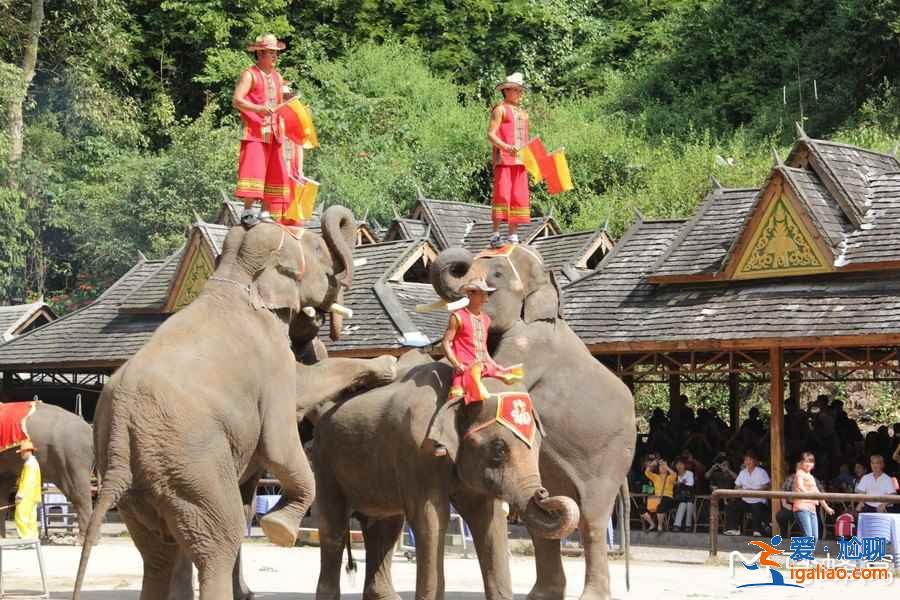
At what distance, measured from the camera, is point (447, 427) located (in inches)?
410

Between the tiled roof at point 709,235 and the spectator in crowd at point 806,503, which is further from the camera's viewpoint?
the tiled roof at point 709,235

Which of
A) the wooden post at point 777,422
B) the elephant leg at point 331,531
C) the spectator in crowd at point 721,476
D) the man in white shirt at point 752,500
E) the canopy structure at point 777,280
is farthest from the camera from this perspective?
the spectator in crowd at point 721,476

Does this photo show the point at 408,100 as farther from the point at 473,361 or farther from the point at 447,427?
the point at 447,427

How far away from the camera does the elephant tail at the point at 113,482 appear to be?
28.2ft

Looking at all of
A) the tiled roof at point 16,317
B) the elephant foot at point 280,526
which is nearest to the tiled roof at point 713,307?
the elephant foot at point 280,526

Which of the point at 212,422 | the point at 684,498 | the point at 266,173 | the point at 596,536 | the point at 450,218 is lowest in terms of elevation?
the point at 684,498

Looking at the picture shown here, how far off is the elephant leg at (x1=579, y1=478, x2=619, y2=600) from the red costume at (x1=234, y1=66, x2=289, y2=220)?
3.18 m

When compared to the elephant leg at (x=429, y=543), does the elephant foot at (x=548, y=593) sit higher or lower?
lower

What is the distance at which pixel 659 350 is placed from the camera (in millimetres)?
20156

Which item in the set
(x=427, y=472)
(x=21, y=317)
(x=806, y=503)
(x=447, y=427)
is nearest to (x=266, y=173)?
(x=447, y=427)

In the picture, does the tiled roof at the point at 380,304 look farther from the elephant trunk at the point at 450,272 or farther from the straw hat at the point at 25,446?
the elephant trunk at the point at 450,272

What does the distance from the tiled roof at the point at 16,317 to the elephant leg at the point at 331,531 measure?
73.8 feet

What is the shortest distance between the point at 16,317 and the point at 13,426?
14.5 meters

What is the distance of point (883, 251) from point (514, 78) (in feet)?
24.6
